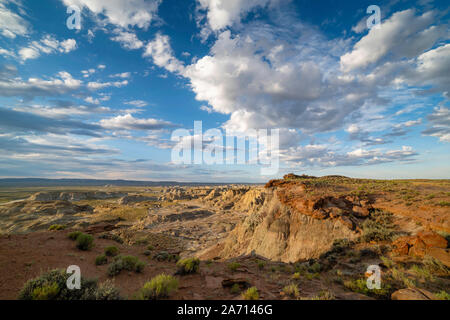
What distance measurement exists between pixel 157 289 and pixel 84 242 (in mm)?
9107

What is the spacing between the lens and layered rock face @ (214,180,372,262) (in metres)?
12.7

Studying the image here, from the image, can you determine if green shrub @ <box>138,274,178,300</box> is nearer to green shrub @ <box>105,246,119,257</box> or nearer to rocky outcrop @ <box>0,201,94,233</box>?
green shrub @ <box>105,246,119,257</box>

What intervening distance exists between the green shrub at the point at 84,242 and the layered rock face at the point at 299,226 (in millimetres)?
12959

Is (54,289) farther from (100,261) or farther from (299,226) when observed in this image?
(299,226)

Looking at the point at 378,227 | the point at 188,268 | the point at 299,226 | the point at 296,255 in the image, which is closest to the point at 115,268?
the point at 188,268

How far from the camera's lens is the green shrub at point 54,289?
496cm

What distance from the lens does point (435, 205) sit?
11.5 m

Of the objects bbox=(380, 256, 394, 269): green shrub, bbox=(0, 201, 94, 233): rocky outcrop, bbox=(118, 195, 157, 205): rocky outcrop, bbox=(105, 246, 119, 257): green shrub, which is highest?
bbox=(380, 256, 394, 269): green shrub

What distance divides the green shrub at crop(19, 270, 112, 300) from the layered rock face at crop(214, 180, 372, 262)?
42.6ft

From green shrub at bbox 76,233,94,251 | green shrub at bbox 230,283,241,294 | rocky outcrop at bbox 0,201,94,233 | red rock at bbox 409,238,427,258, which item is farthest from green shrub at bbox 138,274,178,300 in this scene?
rocky outcrop at bbox 0,201,94,233

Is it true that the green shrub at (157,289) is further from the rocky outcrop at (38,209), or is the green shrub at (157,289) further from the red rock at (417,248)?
the rocky outcrop at (38,209)
